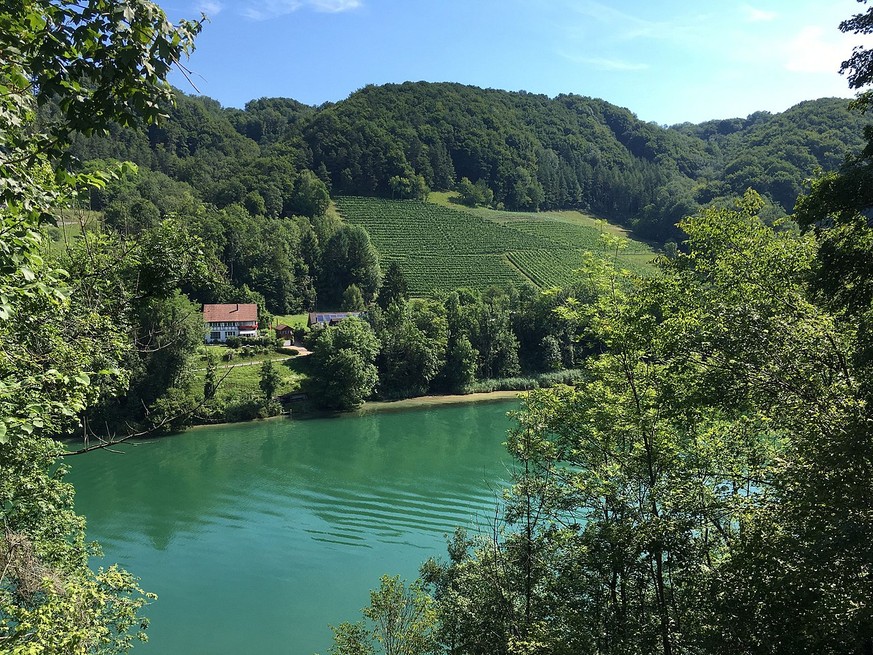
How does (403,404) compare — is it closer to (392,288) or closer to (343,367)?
(343,367)

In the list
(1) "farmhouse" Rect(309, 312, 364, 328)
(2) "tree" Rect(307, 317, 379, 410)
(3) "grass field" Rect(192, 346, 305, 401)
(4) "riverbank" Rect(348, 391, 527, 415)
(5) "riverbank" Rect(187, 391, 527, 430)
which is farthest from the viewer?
(1) "farmhouse" Rect(309, 312, 364, 328)

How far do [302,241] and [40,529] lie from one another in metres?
54.2

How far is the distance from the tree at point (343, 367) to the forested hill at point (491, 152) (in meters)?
38.6

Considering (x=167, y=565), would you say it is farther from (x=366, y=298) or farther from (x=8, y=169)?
(x=366, y=298)

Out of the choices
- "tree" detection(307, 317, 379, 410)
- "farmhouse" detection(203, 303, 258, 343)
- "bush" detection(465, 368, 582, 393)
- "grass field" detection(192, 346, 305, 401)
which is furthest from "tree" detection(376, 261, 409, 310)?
"grass field" detection(192, 346, 305, 401)

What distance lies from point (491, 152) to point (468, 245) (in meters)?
44.0

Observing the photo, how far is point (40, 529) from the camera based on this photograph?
9430 millimetres

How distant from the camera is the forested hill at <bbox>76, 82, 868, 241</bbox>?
82.9m

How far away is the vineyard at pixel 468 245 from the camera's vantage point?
6328 cm

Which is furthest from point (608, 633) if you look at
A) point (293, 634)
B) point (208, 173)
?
point (208, 173)

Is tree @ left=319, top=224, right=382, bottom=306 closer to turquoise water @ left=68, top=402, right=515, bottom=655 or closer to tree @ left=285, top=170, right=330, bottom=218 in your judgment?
tree @ left=285, top=170, right=330, bottom=218

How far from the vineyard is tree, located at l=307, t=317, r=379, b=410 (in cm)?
1928

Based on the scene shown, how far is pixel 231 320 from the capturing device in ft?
152

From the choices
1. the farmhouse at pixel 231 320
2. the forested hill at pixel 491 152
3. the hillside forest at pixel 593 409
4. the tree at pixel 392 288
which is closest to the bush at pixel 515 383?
the tree at pixel 392 288
